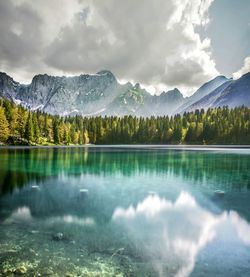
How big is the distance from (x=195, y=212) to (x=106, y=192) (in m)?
9.96

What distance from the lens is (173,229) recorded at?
1627 cm

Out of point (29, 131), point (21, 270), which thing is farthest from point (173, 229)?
point (29, 131)

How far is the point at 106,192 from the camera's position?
2683 cm

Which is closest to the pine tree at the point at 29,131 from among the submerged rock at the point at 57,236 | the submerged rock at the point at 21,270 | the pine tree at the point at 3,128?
the pine tree at the point at 3,128

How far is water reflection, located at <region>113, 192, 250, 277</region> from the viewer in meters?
11.8

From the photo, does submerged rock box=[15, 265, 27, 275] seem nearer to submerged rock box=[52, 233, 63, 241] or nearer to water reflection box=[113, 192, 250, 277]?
submerged rock box=[52, 233, 63, 241]

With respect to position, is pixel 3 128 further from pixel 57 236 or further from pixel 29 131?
pixel 57 236

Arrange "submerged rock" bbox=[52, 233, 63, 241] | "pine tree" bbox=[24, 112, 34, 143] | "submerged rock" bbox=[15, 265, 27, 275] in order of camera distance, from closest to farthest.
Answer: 1. "submerged rock" bbox=[15, 265, 27, 275]
2. "submerged rock" bbox=[52, 233, 63, 241]
3. "pine tree" bbox=[24, 112, 34, 143]

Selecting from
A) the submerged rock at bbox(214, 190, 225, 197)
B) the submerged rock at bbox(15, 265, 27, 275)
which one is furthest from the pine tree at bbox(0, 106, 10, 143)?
the submerged rock at bbox(15, 265, 27, 275)

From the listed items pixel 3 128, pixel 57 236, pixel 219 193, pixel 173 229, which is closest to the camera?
pixel 57 236

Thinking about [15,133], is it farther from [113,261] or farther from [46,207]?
[113,261]

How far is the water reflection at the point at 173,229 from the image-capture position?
38.8 ft

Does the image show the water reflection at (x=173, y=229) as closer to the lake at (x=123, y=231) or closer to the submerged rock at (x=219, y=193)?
→ the lake at (x=123, y=231)

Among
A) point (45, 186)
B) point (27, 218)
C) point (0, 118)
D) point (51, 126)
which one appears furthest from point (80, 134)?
point (27, 218)
